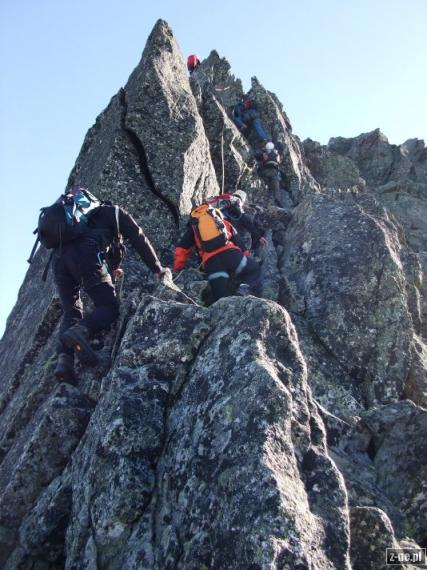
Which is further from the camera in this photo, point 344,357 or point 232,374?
point 344,357

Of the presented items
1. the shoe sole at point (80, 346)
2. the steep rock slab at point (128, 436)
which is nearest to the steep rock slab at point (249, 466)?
the steep rock slab at point (128, 436)

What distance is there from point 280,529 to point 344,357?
8.26 meters


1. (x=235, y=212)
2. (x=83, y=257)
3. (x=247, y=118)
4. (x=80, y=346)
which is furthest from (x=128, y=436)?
(x=247, y=118)

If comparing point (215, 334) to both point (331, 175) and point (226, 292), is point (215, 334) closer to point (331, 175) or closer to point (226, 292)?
point (226, 292)

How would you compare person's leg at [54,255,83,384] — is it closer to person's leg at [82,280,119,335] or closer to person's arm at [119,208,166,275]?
person's leg at [82,280,119,335]

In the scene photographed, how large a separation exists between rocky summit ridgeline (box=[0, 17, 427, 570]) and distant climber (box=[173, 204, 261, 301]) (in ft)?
2.21

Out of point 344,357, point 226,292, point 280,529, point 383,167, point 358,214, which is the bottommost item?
point 280,529

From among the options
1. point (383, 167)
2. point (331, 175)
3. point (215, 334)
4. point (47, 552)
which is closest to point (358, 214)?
point (215, 334)

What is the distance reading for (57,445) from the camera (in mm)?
9539

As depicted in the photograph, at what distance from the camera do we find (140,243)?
39.9ft

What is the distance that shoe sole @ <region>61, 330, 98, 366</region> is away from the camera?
413 inches

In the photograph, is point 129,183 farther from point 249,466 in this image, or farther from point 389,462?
point 249,466

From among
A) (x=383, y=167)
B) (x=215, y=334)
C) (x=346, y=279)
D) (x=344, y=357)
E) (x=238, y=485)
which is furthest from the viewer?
(x=383, y=167)

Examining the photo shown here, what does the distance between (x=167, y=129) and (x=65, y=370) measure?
32.1 feet
